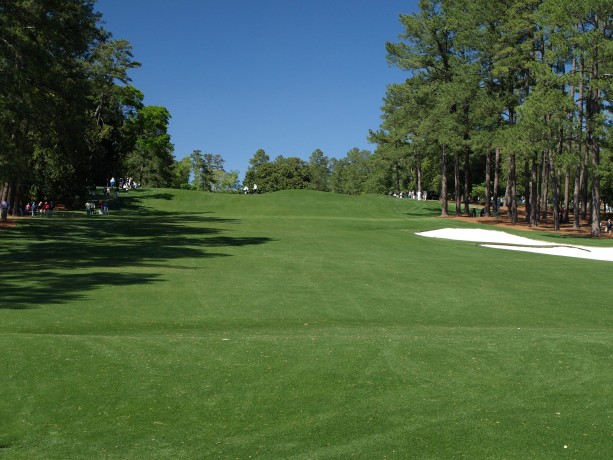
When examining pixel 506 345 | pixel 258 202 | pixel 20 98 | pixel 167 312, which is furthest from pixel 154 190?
pixel 506 345

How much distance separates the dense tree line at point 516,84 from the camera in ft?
141

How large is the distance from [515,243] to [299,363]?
3219 cm

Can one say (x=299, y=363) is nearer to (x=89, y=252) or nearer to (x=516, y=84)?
(x=89, y=252)

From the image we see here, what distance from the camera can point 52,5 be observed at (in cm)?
2989

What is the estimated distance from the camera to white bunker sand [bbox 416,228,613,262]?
1353 inches

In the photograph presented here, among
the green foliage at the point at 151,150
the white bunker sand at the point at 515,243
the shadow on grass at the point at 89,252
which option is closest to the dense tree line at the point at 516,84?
the white bunker sand at the point at 515,243

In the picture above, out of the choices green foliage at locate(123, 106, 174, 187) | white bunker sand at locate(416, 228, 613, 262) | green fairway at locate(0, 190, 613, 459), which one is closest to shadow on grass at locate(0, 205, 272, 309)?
green fairway at locate(0, 190, 613, 459)

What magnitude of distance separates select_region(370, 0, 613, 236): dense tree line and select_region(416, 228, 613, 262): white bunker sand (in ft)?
21.1

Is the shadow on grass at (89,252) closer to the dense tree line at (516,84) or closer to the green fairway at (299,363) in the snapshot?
the green fairway at (299,363)

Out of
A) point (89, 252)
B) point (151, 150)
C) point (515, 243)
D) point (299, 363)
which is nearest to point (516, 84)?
point (515, 243)

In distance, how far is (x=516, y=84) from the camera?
5900cm

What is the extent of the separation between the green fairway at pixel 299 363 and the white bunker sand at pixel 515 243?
11.6 meters

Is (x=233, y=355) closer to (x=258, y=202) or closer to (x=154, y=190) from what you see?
(x=258, y=202)

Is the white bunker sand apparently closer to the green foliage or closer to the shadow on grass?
the shadow on grass
